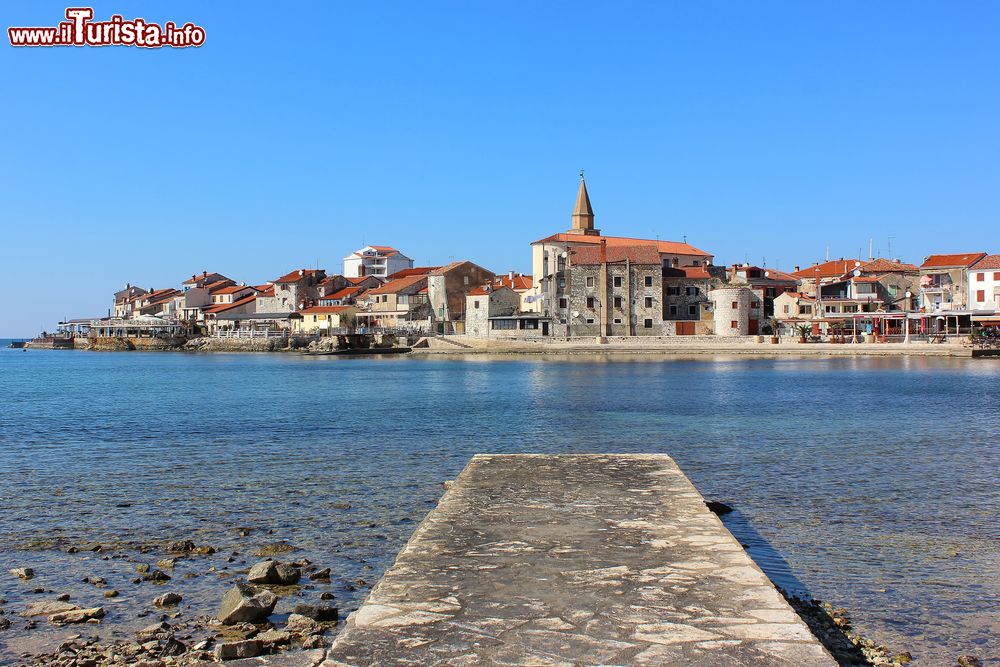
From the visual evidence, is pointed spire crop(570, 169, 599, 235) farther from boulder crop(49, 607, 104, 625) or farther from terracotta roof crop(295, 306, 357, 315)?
boulder crop(49, 607, 104, 625)

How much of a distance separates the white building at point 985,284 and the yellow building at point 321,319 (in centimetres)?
6522

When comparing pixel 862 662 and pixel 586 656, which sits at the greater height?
pixel 586 656

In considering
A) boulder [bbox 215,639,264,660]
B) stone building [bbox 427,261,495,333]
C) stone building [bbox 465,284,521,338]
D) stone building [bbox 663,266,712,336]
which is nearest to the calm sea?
boulder [bbox 215,639,264,660]

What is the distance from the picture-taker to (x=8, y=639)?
336 inches

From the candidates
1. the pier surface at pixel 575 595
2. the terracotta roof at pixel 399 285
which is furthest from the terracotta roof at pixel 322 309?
the pier surface at pixel 575 595

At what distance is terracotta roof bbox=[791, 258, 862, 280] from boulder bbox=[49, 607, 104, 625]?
9297cm

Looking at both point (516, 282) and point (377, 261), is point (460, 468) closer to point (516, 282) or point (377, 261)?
point (516, 282)

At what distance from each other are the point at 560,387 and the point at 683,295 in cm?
4825

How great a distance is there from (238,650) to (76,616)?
2.45m

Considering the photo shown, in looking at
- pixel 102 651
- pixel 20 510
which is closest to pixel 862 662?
pixel 102 651

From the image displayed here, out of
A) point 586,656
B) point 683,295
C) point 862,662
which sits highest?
point 683,295

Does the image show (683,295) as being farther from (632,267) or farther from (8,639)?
(8,639)

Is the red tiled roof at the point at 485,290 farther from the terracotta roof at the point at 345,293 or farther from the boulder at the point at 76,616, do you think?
the boulder at the point at 76,616

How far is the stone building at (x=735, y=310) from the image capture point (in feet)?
280
